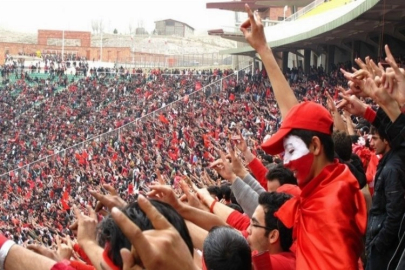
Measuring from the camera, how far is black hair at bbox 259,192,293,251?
3.68 metres

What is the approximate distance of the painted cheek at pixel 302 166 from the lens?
3415mm

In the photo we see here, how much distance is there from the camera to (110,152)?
29.4 m

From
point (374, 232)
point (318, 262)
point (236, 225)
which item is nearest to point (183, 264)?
point (318, 262)

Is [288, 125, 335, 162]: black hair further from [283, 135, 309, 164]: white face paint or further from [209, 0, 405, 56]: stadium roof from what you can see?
[209, 0, 405, 56]: stadium roof

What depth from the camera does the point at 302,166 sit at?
11.2 ft

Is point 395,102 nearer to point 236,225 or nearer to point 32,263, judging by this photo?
point 236,225

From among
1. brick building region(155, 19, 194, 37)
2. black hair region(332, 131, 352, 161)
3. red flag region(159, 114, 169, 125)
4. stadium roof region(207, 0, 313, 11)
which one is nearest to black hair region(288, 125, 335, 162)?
black hair region(332, 131, 352, 161)

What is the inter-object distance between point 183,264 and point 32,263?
652 mm

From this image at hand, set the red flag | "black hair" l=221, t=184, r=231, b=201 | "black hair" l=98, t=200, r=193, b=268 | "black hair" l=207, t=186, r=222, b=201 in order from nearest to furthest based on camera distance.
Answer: "black hair" l=98, t=200, r=193, b=268
"black hair" l=207, t=186, r=222, b=201
"black hair" l=221, t=184, r=231, b=201
the red flag

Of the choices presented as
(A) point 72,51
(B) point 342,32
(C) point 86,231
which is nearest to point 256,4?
(B) point 342,32

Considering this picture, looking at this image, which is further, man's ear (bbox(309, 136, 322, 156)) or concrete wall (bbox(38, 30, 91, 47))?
concrete wall (bbox(38, 30, 91, 47))

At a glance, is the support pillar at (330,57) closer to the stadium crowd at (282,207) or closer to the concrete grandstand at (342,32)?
the concrete grandstand at (342,32)

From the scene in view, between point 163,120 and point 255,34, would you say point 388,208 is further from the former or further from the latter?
point 163,120

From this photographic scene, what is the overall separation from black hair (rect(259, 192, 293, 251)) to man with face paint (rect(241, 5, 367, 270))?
19 centimetres
